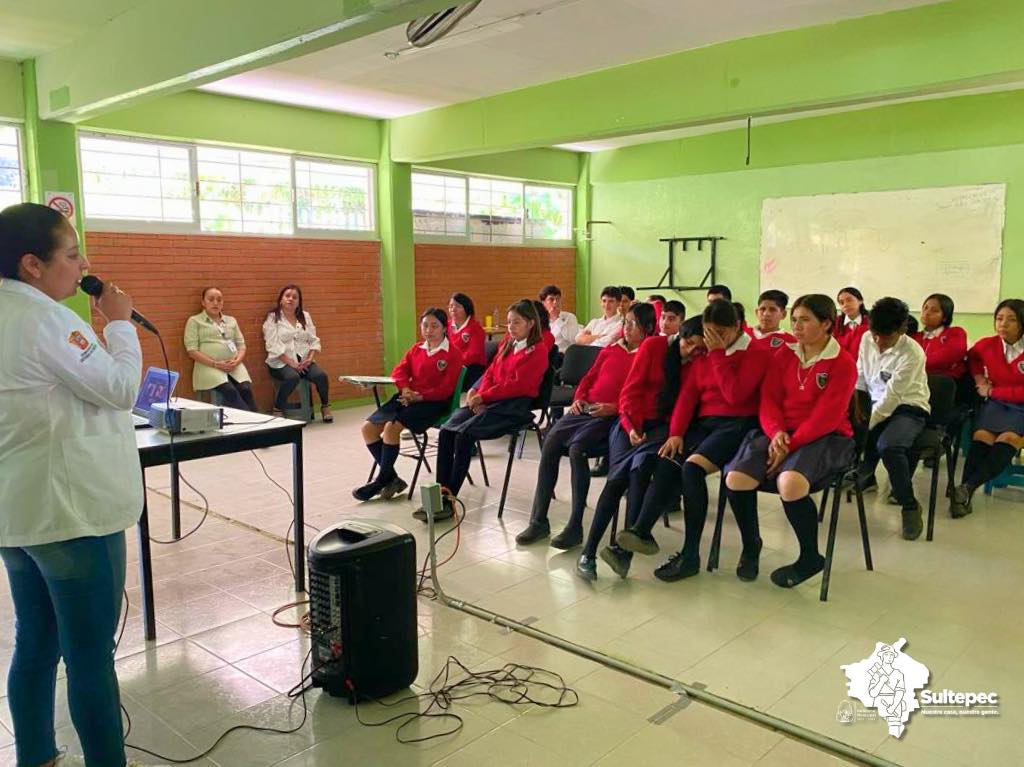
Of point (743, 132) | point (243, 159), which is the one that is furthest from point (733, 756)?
point (743, 132)

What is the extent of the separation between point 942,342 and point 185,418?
13.7ft

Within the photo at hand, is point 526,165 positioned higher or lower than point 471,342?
higher

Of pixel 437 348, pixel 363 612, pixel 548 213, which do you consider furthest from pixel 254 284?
pixel 363 612

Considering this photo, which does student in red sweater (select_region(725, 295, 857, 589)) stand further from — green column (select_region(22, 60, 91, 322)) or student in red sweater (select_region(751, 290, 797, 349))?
green column (select_region(22, 60, 91, 322))

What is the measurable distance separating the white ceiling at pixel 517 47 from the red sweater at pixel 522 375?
6.38ft

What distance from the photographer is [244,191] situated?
7.11 m

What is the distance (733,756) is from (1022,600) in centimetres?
172

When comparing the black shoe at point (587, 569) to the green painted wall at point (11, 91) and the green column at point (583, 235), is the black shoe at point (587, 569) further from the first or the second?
the green column at point (583, 235)

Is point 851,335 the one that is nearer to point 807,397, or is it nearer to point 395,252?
point 807,397

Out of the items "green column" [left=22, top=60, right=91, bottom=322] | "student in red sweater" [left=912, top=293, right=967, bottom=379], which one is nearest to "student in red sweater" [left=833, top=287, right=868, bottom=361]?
"student in red sweater" [left=912, top=293, right=967, bottom=379]

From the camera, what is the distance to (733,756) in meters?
2.15

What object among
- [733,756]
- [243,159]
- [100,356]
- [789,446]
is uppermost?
[243,159]

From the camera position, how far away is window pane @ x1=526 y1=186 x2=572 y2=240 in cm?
978

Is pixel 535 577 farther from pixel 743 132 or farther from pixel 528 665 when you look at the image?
pixel 743 132
